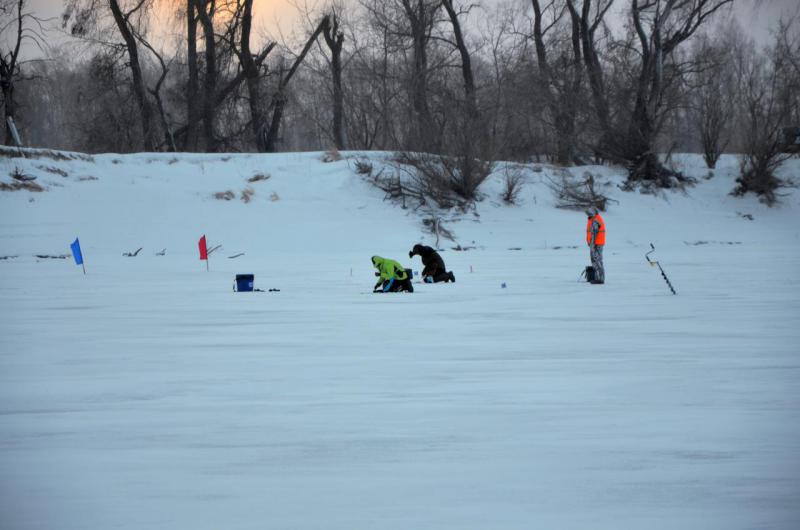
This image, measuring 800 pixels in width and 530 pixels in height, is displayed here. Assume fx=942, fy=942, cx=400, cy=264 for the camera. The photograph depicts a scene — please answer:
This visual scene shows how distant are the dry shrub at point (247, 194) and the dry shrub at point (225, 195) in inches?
13.2

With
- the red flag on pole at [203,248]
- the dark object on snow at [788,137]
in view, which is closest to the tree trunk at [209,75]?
the red flag on pole at [203,248]

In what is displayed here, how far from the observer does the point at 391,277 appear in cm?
1577

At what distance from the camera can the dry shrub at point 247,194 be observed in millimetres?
31725

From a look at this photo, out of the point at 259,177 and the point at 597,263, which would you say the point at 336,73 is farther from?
the point at 597,263

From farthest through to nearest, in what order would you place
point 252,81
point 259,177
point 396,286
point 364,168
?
point 252,81
point 364,168
point 259,177
point 396,286

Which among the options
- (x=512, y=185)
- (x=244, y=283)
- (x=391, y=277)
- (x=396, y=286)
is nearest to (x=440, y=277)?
(x=396, y=286)

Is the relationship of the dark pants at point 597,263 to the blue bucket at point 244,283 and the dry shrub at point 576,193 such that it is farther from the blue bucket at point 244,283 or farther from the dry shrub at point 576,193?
the dry shrub at point 576,193

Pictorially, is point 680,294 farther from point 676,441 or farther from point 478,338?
point 676,441

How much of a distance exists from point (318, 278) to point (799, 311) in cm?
976

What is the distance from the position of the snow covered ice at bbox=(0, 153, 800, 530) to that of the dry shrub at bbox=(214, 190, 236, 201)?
12035mm

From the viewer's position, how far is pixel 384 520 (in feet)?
14.5

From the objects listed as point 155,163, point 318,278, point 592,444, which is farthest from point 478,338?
point 155,163

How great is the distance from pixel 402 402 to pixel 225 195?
25734 mm

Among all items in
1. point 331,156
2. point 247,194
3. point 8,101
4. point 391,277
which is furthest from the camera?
point 8,101
